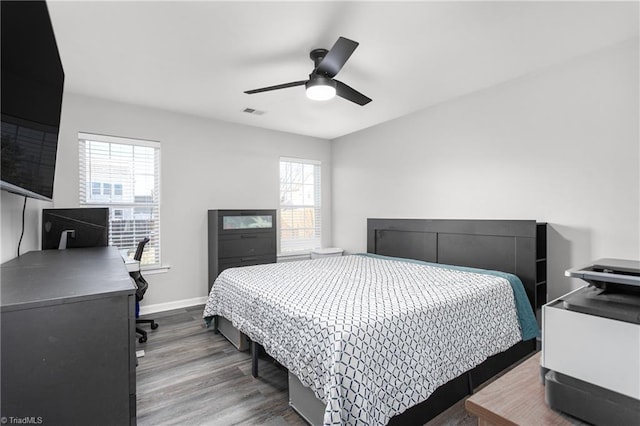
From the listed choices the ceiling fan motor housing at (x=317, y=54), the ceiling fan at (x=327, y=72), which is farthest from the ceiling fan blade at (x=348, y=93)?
the ceiling fan motor housing at (x=317, y=54)

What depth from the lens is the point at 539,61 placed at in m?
2.76

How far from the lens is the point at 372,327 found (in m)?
1.54

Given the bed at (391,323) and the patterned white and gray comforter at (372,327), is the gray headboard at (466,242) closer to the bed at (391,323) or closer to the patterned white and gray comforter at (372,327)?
the bed at (391,323)

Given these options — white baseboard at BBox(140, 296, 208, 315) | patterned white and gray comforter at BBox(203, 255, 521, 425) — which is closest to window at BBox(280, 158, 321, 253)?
white baseboard at BBox(140, 296, 208, 315)

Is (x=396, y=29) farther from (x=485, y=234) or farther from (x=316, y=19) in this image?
(x=485, y=234)

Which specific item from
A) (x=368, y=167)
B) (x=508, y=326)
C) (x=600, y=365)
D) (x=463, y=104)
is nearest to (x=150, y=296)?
(x=368, y=167)

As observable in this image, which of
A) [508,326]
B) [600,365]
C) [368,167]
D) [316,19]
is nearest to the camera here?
[600,365]

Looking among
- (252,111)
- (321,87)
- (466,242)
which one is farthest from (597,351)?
(252,111)

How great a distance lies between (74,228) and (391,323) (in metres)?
2.87

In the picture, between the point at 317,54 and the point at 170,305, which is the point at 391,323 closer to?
the point at 317,54

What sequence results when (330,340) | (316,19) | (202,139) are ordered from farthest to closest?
(202,139)
(316,19)
(330,340)

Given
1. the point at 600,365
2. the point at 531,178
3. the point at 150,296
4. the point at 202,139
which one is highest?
the point at 202,139

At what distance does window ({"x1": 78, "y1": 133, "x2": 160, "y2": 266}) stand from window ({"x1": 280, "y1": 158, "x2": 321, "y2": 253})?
6.23ft

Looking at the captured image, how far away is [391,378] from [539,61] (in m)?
3.03
